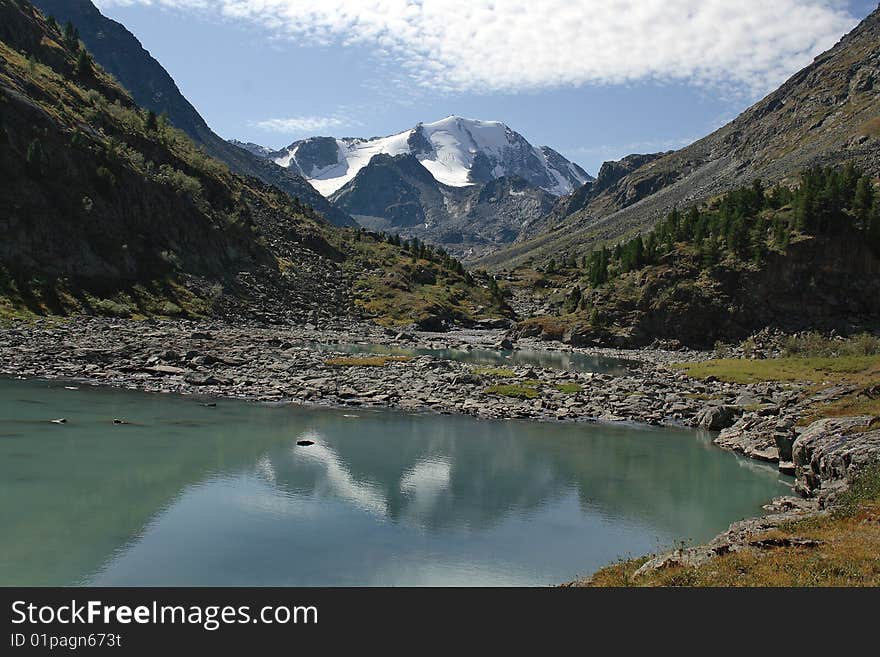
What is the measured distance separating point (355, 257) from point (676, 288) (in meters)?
84.8

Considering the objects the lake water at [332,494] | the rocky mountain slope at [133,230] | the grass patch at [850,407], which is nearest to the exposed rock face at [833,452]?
the lake water at [332,494]

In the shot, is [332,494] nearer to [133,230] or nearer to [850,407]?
[850,407]

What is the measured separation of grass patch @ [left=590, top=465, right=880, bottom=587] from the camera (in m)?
13.6

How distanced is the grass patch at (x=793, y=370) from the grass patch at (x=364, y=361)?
106 ft

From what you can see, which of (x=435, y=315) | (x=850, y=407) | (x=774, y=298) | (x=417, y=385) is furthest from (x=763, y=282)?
(x=417, y=385)

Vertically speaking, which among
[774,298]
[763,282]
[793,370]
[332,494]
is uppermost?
[763,282]

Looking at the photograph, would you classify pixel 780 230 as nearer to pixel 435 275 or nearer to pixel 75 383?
pixel 435 275

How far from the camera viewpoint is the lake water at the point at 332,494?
67.2 feet

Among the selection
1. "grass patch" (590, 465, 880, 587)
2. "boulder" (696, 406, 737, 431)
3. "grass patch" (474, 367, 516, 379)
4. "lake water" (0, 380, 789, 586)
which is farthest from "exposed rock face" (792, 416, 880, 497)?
"grass patch" (474, 367, 516, 379)

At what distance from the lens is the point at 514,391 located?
54594 millimetres

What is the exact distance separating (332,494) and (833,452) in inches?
863

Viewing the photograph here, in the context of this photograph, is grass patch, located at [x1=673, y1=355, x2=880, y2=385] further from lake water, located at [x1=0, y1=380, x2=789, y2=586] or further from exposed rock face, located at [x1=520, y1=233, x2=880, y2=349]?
exposed rock face, located at [x1=520, y1=233, x2=880, y2=349]

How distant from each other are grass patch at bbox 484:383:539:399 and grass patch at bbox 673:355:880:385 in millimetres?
23197
